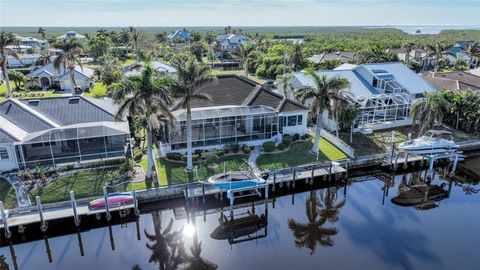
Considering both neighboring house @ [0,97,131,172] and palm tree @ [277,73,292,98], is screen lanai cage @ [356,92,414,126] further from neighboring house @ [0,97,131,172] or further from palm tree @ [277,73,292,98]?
neighboring house @ [0,97,131,172]

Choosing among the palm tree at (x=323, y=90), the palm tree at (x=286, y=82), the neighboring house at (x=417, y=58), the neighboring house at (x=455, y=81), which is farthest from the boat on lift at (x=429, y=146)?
the neighboring house at (x=417, y=58)

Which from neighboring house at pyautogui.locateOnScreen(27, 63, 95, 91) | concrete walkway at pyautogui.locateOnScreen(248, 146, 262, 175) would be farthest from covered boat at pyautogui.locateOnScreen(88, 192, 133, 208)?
neighboring house at pyautogui.locateOnScreen(27, 63, 95, 91)

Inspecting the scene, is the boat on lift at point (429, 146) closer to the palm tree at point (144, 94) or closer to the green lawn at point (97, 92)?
the palm tree at point (144, 94)

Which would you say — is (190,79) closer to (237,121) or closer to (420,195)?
(237,121)

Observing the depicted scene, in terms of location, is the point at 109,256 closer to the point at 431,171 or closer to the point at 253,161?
the point at 253,161

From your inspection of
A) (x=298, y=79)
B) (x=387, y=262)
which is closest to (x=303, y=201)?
(x=387, y=262)

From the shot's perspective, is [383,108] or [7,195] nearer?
[7,195]

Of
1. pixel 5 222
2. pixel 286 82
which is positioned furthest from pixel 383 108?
pixel 5 222
